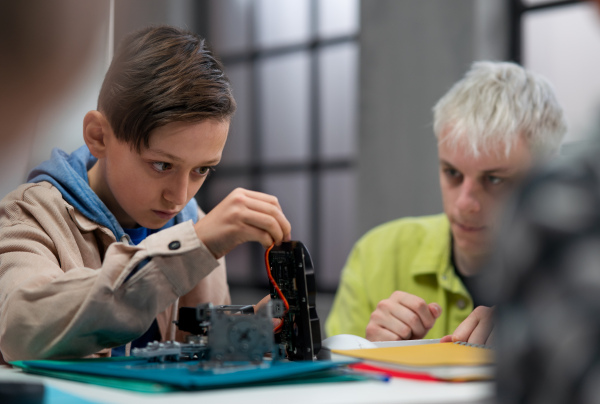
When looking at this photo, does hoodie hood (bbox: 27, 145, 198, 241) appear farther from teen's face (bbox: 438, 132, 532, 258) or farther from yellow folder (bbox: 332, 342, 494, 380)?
teen's face (bbox: 438, 132, 532, 258)

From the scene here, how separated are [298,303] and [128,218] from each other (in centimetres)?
42

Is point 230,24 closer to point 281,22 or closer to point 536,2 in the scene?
point 281,22

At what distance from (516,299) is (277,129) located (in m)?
3.64

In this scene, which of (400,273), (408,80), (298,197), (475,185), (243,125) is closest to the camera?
(475,185)

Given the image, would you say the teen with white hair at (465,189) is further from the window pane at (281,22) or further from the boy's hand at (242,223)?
the window pane at (281,22)

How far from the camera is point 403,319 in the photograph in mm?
1006

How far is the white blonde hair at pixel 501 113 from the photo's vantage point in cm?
131

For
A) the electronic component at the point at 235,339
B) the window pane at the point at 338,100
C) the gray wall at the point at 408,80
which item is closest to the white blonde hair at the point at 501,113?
the electronic component at the point at 235,339

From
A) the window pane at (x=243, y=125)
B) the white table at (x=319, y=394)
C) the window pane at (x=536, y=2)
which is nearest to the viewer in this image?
the white table at (x=319, y=394)

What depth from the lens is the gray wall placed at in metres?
2.53

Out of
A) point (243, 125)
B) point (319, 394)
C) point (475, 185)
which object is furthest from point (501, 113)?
point (243, 125)

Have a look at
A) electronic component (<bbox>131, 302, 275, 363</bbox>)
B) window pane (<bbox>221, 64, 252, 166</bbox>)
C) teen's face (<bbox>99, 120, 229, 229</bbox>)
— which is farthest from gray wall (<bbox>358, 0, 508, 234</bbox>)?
electronic component (<bbox>131, 302, 275, 363</bbox>)

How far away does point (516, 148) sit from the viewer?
1.31m

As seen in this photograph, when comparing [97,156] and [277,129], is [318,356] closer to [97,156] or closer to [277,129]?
[97,156]
